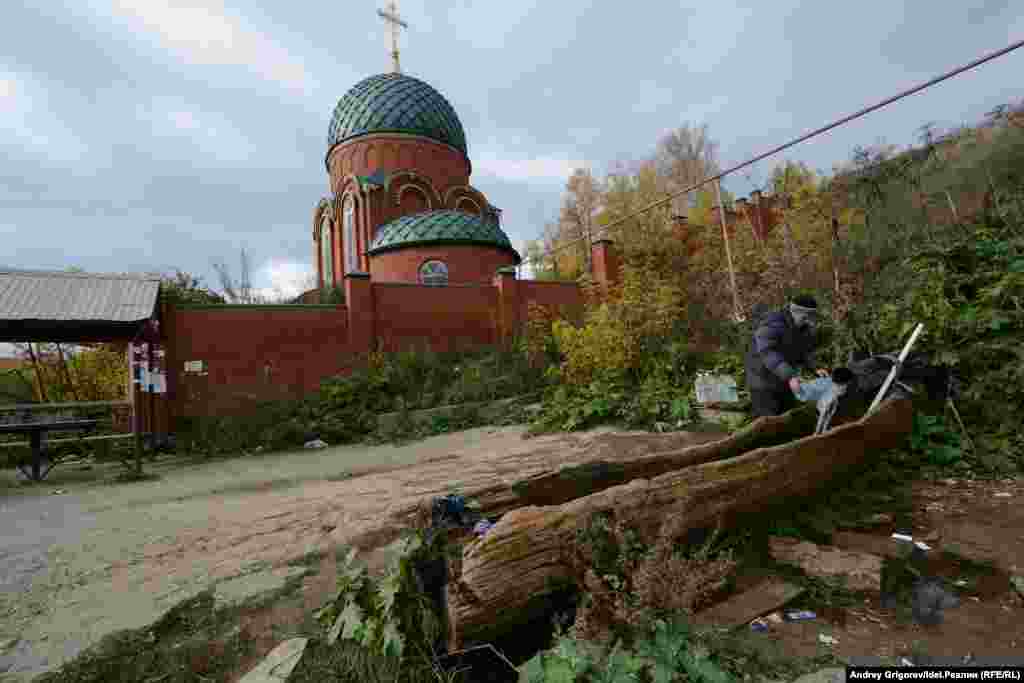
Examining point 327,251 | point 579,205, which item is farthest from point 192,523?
point 579,205

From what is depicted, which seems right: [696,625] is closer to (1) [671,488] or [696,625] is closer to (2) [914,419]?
(1) [671,488]

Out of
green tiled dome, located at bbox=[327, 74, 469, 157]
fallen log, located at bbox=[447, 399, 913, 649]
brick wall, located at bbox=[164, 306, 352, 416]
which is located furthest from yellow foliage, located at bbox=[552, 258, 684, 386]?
green tiled dome, located at bbox=[327, 74, 469, 157]

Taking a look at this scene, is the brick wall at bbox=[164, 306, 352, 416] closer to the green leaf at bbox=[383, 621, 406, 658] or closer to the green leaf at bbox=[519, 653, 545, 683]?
the green leaf at bbox=[383, 621, 406, 658]

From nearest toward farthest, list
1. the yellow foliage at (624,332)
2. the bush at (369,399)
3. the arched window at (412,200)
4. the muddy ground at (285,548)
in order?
the muddy ground at (285,548) → the yellow foliage at (624,332) → the bush at (369,399) → the arched window at (412,200)

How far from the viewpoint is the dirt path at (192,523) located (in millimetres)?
2613

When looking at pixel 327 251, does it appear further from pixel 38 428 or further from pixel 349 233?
pixel 38 428

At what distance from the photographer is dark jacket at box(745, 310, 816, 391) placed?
4.16 m

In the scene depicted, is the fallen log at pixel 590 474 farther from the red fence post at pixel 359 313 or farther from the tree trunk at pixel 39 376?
the tree trunk at pixel 39 376

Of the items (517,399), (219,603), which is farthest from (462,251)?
(219,603)

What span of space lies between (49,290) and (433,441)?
265 inches

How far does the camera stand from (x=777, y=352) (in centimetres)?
421

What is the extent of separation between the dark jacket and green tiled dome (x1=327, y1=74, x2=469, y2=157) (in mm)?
19410

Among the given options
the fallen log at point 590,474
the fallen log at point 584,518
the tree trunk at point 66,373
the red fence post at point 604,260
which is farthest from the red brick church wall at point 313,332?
the fallen log at point 584,518

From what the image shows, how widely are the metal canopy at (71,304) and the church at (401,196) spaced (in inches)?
354
